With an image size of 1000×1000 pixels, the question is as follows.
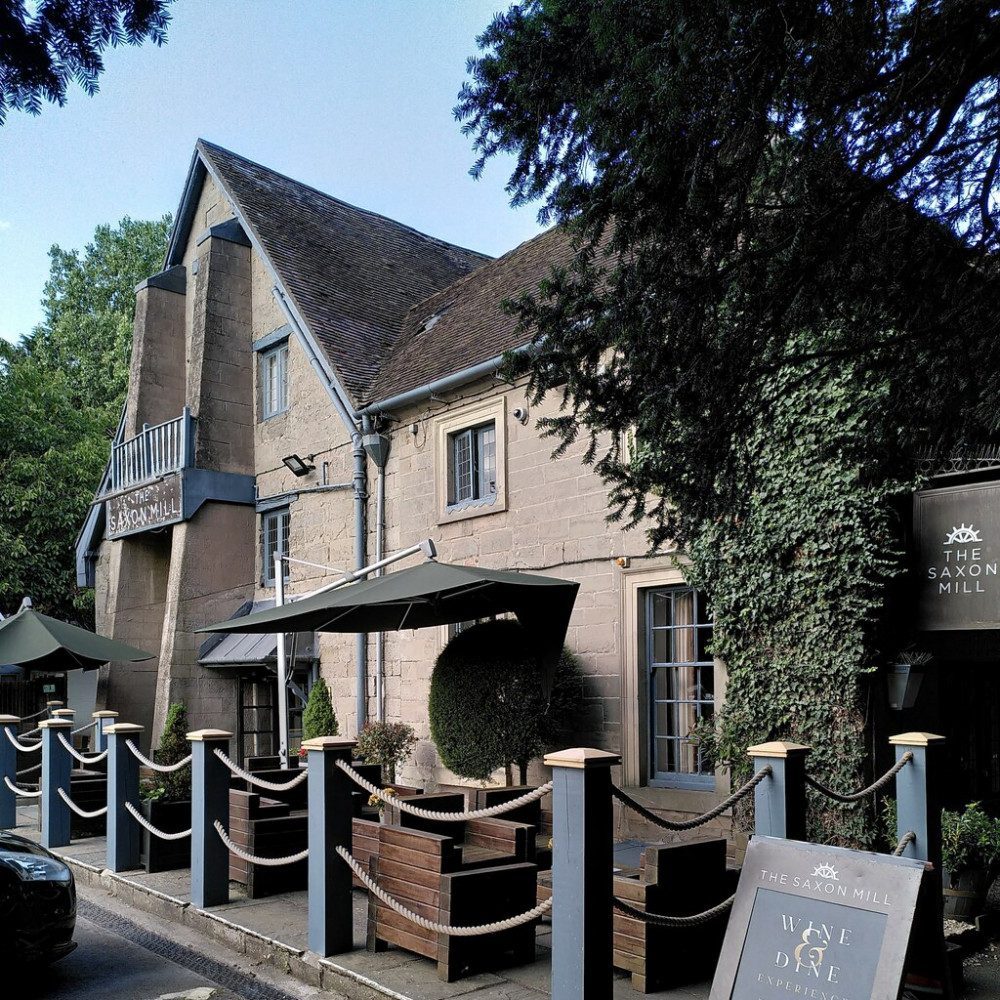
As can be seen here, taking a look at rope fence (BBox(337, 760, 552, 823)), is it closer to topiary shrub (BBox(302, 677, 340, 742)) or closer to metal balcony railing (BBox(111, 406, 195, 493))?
topiary shrub (BBox(302, 677, 340, 742))

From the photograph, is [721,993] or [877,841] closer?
[721,993]

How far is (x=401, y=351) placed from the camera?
15117 millimetres

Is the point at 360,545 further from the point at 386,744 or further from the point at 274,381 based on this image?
the point at 274,381

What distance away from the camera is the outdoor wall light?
48.6ft

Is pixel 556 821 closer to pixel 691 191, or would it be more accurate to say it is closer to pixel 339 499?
pixel 691 191

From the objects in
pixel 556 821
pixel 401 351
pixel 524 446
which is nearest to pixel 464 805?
pixel 556 821

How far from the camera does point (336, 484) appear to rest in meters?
14.4

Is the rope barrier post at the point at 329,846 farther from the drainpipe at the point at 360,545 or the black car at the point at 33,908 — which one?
the drainpipe at the point at 360,545

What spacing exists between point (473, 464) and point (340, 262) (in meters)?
6.25

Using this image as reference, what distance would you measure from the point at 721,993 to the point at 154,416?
16.0 m

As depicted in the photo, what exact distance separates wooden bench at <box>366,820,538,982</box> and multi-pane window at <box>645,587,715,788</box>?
163 inches

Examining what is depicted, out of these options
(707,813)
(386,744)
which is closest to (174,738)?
(386,744)

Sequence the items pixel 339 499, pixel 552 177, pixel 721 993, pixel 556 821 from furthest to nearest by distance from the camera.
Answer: pixel 339 499
pixel 552 177
pixel 556 821
pixel 721 993

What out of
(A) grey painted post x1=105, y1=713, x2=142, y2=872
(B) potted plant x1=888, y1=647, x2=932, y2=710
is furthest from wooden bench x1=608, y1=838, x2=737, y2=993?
(A) grey painted post x1=105, y1=713, x2=142, y2=872
